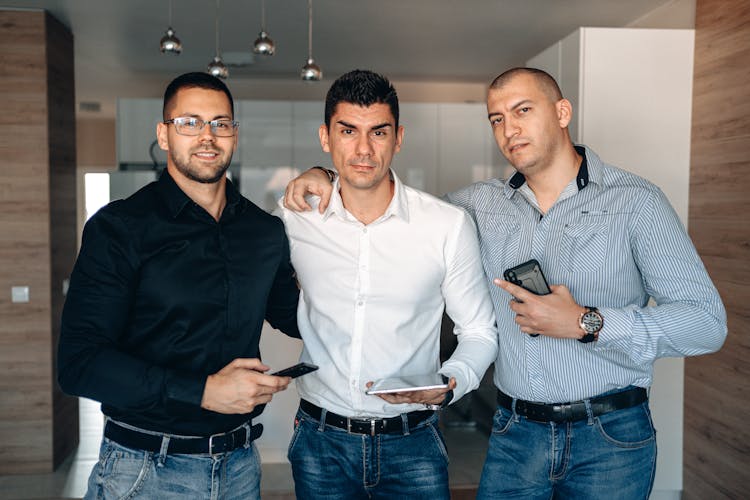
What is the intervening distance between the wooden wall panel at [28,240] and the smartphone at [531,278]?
125 inches

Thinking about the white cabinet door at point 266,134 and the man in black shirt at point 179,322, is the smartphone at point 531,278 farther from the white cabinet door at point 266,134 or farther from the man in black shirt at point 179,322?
the white cabinet door at point 266,134

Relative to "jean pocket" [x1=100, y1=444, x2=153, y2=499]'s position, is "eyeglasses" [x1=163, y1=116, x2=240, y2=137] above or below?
above

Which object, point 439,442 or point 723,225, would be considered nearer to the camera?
point 439,442

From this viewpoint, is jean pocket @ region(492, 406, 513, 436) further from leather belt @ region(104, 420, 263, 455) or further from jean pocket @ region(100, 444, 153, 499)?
jean pocket @ region(100, 444, 153, 499)

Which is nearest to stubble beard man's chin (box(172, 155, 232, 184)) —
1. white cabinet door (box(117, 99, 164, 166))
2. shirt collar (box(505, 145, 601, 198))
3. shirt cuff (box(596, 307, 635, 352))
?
shirt collar (box(505, 145, 601, 198))

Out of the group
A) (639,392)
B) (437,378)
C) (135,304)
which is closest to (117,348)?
(135,304)

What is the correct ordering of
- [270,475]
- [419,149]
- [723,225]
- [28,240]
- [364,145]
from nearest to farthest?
[364,145] → [723,225] → [270,475] → [28,240] → [419,149]

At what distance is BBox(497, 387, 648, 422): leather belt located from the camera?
1.65 metres

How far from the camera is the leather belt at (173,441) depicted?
1436mm

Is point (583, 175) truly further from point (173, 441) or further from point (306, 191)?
point (173, 441)

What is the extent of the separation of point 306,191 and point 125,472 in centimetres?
78

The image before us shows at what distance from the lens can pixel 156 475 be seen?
4.68 feet

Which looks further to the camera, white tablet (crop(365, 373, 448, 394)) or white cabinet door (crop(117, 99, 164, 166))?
white cabinet door (crop(117, 99, 164, 166))

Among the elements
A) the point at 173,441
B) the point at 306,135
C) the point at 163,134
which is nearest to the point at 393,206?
the point at 163,134
